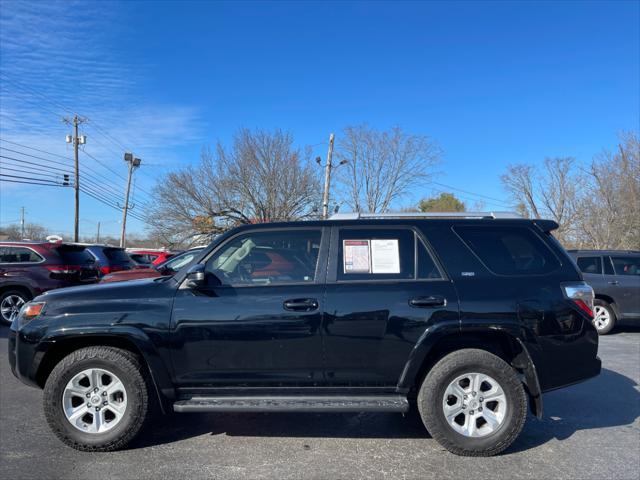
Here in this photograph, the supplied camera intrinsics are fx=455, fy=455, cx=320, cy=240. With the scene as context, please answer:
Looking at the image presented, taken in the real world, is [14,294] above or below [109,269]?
below

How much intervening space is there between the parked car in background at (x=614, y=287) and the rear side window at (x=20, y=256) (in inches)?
441

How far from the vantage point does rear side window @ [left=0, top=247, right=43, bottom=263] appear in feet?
30.8

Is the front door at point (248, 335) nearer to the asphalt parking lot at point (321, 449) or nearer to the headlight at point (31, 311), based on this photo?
the asphalt parking lot at point (321, 449)

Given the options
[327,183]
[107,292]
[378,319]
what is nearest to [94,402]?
[107,292]

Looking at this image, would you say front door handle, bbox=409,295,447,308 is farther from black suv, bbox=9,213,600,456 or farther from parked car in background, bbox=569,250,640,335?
parked car in background, bbox=569,250,640,335

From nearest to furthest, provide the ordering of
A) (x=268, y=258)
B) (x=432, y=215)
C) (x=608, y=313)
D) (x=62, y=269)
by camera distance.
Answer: (x=268, y=258) < (x=432, y=215) < (x=608, y=313) < (x=62, y=269)

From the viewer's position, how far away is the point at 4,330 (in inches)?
355

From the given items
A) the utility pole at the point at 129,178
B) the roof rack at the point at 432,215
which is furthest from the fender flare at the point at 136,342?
the utility pole at the point at 129,178

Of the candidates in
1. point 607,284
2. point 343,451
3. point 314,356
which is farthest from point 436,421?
point 607,284

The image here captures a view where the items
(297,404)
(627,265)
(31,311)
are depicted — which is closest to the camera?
(297,404)

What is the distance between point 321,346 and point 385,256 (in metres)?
0.92

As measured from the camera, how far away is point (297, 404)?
140 inches

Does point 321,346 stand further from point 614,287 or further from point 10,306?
point 10,306

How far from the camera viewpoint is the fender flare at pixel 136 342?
3.61 meters
